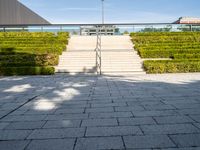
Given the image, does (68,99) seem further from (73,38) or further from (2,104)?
(73,38)

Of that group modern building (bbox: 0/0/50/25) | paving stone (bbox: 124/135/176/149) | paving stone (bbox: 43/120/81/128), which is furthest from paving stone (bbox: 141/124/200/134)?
modern building (bbox: 0/0/50/25)

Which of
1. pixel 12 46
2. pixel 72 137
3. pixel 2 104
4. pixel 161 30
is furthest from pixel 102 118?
pixel 161 30

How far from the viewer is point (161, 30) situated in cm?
2886

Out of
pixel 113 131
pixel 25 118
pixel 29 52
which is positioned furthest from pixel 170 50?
pixel 113 131

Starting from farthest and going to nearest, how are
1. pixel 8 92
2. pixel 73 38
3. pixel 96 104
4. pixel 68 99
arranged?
pixel 73 38 → pixel 8 92 → pixel 68 99 → pixel 96 104

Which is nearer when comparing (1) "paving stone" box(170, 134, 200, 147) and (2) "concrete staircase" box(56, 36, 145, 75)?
(1) "paving stone" box(170, 134, 200, 147)

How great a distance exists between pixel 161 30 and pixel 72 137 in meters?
25.3

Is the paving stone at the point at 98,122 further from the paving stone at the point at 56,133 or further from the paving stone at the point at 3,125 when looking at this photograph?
the paving stone at the point at 3,125

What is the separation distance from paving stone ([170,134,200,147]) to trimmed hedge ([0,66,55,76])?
13.2m

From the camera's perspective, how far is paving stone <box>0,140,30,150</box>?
460 centimetres

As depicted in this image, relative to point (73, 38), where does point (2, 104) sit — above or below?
below

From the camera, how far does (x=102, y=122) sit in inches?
236

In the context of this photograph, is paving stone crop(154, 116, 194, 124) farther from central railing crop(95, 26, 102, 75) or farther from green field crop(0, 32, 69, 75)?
green field crop(0, 32, 69, 75)

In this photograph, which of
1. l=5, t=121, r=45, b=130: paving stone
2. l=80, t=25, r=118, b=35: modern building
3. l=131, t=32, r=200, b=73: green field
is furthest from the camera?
l=80, t=25, r=118, b=35: modern building
